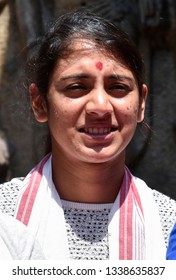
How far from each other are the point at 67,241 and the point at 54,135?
0.20m

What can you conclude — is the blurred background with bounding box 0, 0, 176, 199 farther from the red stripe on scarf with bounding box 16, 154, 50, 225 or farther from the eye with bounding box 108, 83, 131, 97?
the eye with bounding box 108, 83, 131, 97

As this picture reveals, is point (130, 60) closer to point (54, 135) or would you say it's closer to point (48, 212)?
point (54, 135)

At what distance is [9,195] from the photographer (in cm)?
133

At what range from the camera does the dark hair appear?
1.27m

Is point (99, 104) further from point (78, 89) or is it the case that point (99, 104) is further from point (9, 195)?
point (9, 195)

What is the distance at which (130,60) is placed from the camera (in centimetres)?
128

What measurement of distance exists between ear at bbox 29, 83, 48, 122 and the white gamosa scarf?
105mm

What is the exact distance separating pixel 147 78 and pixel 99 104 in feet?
3.63

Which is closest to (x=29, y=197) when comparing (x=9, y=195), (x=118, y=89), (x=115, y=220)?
(x=9, y=195)

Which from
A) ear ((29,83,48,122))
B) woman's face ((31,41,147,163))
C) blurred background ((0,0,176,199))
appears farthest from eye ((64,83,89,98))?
blurred background ((0,0,176,199))

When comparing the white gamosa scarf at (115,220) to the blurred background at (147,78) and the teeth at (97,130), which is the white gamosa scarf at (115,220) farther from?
the blurred background at (147,78)

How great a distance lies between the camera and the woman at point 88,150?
1.22 meters

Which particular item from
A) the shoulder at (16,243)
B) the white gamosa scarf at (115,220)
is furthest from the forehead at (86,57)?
the shoulder at (16,243)

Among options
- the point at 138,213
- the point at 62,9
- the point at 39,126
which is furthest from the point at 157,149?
the point at 138,213
